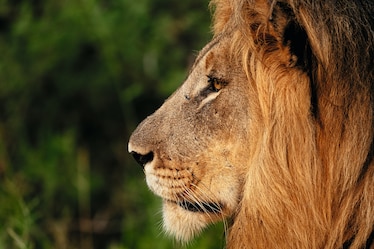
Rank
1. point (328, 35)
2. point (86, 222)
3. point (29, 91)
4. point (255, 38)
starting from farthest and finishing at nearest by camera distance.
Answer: point (29, 91)
point (86, 222)
point (255, 38)
point (328, 35)

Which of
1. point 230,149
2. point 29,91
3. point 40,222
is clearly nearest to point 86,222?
point 40,222

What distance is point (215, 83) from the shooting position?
3617 millimetres

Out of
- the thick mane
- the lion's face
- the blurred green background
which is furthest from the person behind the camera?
the blurred green background

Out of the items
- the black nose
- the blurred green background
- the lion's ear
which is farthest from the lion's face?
the blurred green background

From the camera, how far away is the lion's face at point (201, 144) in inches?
140

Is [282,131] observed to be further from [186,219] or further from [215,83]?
[186,219]

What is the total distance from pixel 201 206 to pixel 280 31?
2.61 feet

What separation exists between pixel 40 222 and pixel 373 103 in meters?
3.58

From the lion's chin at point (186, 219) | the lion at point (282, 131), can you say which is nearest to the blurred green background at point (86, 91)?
the lion's chin at point (186, 219)

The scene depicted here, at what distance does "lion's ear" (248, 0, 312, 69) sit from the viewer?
323cm

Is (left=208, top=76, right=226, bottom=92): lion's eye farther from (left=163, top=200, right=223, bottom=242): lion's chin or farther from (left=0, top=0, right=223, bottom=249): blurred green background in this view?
(left=0, top=0, right=223, bottom=249): blurred green background

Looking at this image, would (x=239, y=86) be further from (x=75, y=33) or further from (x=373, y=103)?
(x=75, y=33)

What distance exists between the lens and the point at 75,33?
299 inches

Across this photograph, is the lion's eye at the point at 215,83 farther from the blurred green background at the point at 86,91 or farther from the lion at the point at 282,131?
the blurred green background at the point at 86,91
